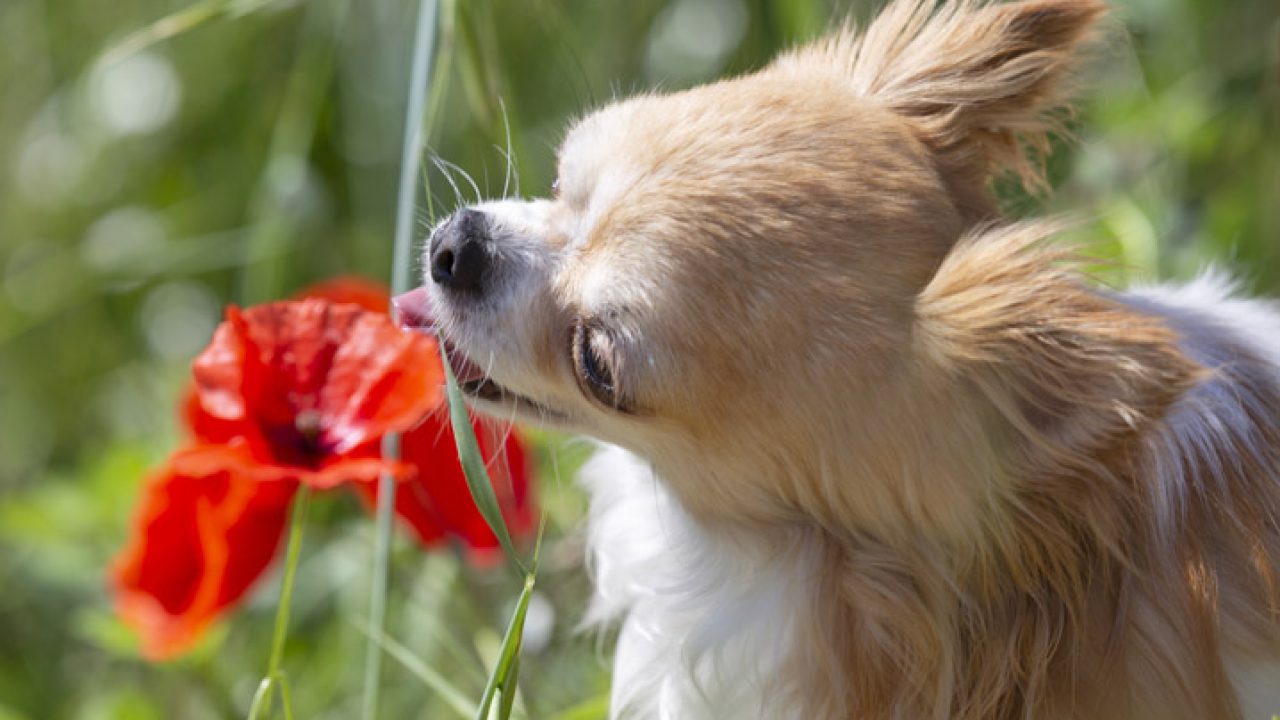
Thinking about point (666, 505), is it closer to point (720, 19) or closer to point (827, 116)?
point (827, 116)

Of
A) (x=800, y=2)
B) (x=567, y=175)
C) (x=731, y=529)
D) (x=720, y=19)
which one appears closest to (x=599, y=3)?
(x=720, y=19)

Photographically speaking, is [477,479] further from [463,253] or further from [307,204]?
[307,204]

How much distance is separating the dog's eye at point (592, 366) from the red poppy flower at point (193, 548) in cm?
41

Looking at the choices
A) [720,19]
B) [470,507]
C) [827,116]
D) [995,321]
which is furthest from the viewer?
[720,19]

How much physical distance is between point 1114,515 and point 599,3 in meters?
2.04

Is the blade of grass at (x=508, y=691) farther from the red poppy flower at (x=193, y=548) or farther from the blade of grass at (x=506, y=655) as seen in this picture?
the red poppy flower at (x=193, y=548)

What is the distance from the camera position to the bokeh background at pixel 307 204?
2.27 metres

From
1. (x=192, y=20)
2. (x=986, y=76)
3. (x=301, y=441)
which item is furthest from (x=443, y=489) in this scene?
(x=986, y=76)

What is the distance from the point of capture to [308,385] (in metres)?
1.55

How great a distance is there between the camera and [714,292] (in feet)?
4.97

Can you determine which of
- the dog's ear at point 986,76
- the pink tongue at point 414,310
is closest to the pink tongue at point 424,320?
the pink tongue at point 414,310

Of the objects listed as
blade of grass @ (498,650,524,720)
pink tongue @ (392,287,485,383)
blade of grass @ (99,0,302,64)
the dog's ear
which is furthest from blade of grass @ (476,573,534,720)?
blade of grass @ (99,0,302,64)

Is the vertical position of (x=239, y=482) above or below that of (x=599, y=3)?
below

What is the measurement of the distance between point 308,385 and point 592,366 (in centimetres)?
32
